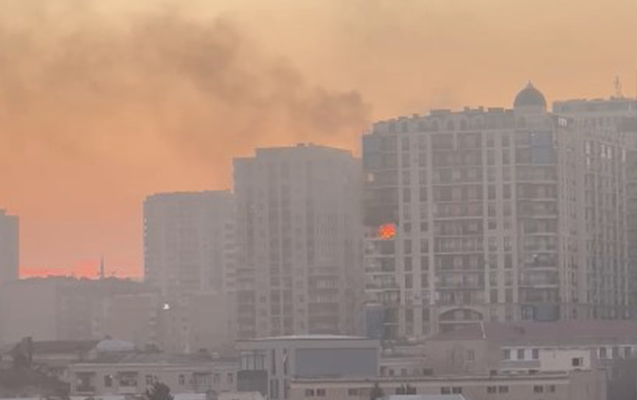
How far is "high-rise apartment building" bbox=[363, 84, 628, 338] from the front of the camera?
103 meters

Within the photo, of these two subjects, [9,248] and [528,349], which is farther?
[9,248]

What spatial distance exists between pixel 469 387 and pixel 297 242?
41.0 metres

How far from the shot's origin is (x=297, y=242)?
112 meters

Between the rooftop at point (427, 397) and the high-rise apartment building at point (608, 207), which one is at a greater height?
the high-rise apartment building at point (608, 207)

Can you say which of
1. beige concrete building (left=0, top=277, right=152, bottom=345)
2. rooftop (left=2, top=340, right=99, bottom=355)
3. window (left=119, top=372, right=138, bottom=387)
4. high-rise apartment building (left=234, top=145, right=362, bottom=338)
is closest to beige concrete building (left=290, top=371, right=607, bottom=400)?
window (left=119, top=372, right=138, bottom=387)

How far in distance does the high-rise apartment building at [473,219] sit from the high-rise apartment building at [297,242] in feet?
11.0

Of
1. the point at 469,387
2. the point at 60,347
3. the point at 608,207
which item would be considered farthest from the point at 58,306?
the point at 469,387

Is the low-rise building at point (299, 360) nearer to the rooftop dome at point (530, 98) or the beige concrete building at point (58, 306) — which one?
the rooftop dome at point (530, 98)

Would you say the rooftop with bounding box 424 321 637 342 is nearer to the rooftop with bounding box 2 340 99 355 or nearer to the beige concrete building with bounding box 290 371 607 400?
the rooftop with bounding box 2 340 99 355

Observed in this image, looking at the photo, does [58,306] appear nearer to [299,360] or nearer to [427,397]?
[299,360]

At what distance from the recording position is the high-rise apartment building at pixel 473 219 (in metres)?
103

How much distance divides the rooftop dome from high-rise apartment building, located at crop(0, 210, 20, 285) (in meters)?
22.2

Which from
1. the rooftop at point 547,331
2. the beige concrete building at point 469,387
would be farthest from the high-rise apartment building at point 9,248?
the beige concrete building at point 469,387

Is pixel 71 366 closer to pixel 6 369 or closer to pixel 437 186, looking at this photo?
pixel 6 369
